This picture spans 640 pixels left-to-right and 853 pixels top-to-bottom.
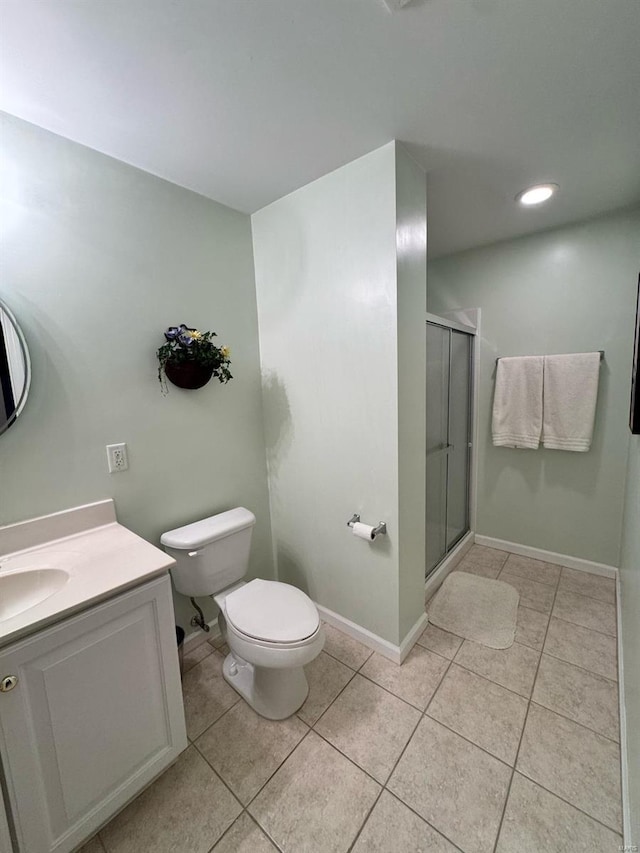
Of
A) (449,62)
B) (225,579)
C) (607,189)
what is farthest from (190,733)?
(607,189)

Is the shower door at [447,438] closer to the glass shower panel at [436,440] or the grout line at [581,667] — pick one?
the glass shower panel at [436,440]

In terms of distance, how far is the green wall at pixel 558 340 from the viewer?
2.04 m

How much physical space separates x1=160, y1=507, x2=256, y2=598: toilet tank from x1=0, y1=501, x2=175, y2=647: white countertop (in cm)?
26

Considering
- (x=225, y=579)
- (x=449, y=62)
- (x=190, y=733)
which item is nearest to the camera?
(x=449, y=62)

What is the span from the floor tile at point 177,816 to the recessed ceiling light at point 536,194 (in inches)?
116

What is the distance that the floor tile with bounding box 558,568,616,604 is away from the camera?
6.77 feet

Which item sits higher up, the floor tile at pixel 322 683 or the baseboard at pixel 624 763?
the baseboard at pixel 624 763

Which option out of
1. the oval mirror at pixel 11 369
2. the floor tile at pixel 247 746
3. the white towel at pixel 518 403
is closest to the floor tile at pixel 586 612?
the white towel at pixel 518 403

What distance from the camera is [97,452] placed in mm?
1380

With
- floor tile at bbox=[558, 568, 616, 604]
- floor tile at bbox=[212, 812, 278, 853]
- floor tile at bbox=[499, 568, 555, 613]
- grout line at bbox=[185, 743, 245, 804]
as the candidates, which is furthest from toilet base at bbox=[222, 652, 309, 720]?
floor tile at bbox=[558, 568, 616, 604]

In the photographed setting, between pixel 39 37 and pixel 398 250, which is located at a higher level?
pixel 39 37

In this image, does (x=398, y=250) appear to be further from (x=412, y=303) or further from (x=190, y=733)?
(x=190, y=733)

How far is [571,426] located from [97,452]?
2780 mm

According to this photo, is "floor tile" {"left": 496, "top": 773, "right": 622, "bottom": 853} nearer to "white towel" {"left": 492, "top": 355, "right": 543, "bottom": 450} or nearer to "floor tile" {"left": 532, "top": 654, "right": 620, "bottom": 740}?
"floor tile" {"left": 532, "top": 654, "right": 620, "bottom": 740}
